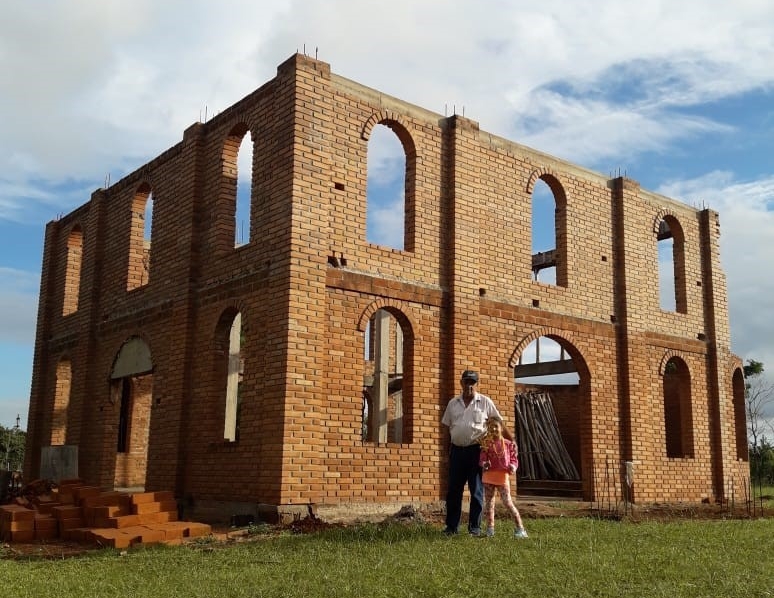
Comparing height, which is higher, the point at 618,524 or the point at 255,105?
the point at 255,105

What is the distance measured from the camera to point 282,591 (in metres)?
5.43

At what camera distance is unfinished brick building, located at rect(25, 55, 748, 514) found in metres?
10.3

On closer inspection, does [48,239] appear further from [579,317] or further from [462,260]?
[579,317]

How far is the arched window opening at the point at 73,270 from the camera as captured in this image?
1647cm

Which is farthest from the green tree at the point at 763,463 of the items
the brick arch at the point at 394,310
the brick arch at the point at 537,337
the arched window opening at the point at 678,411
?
the brick arch at the point at 394,310

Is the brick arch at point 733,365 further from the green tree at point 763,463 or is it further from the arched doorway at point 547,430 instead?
the green tree at point 763,463

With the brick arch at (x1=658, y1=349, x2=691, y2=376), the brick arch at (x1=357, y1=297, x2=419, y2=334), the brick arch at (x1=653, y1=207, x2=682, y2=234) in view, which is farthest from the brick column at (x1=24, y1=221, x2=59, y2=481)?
the brick arch at (x1=653, y1=207, x2=682, y2=234)

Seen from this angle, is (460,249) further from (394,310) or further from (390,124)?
(390,124)

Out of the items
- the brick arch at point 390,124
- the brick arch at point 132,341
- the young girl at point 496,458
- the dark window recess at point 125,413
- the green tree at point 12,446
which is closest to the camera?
the young girl at point 496,458

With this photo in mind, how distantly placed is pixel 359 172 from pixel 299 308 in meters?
2.24

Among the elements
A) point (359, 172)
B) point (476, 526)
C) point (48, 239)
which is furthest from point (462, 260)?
point (48, 239)

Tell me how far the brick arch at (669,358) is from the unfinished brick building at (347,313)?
96 mm

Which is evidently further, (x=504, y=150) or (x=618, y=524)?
(x=504, y=150)

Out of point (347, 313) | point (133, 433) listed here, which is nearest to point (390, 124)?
point (347, 313)
